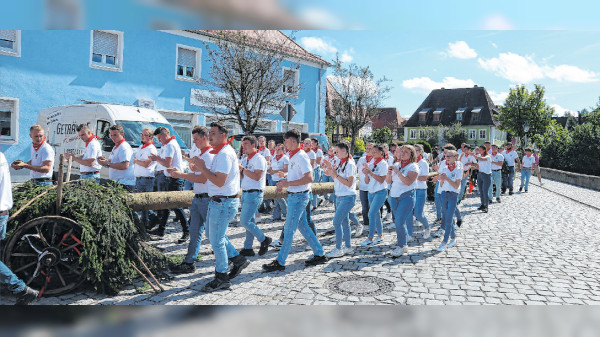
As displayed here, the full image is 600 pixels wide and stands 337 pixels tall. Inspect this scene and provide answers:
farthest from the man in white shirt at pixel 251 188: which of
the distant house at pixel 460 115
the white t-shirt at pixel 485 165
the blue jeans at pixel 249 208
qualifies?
the distant house at pixel 460 115

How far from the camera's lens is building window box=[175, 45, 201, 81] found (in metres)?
22.0

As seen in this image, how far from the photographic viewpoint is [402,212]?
7.18 m

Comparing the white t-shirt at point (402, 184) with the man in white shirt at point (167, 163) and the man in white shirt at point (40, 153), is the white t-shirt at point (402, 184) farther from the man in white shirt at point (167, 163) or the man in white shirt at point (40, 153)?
the man in white shirt at point (40, 153)

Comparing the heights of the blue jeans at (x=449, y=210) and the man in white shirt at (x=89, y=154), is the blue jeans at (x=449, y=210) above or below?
below

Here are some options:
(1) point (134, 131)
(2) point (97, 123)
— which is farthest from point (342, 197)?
(2) point (97, 123)

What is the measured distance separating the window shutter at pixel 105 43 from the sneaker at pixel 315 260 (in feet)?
53.9

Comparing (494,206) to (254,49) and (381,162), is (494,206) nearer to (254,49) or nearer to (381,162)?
(381,162)

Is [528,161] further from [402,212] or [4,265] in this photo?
[4,265]

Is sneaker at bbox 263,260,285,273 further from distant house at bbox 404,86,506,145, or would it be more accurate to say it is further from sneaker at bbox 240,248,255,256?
distant house at bbox 404,86,506,145

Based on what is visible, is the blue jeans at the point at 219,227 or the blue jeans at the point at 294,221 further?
the blue jeans at the point at 294,221

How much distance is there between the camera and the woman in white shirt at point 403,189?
711 centimetres

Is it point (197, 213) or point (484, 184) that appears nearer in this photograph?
point (197, 213)

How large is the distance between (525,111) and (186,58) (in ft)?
97.6

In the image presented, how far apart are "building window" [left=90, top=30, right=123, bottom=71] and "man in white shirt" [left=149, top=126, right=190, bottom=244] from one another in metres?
13.0
